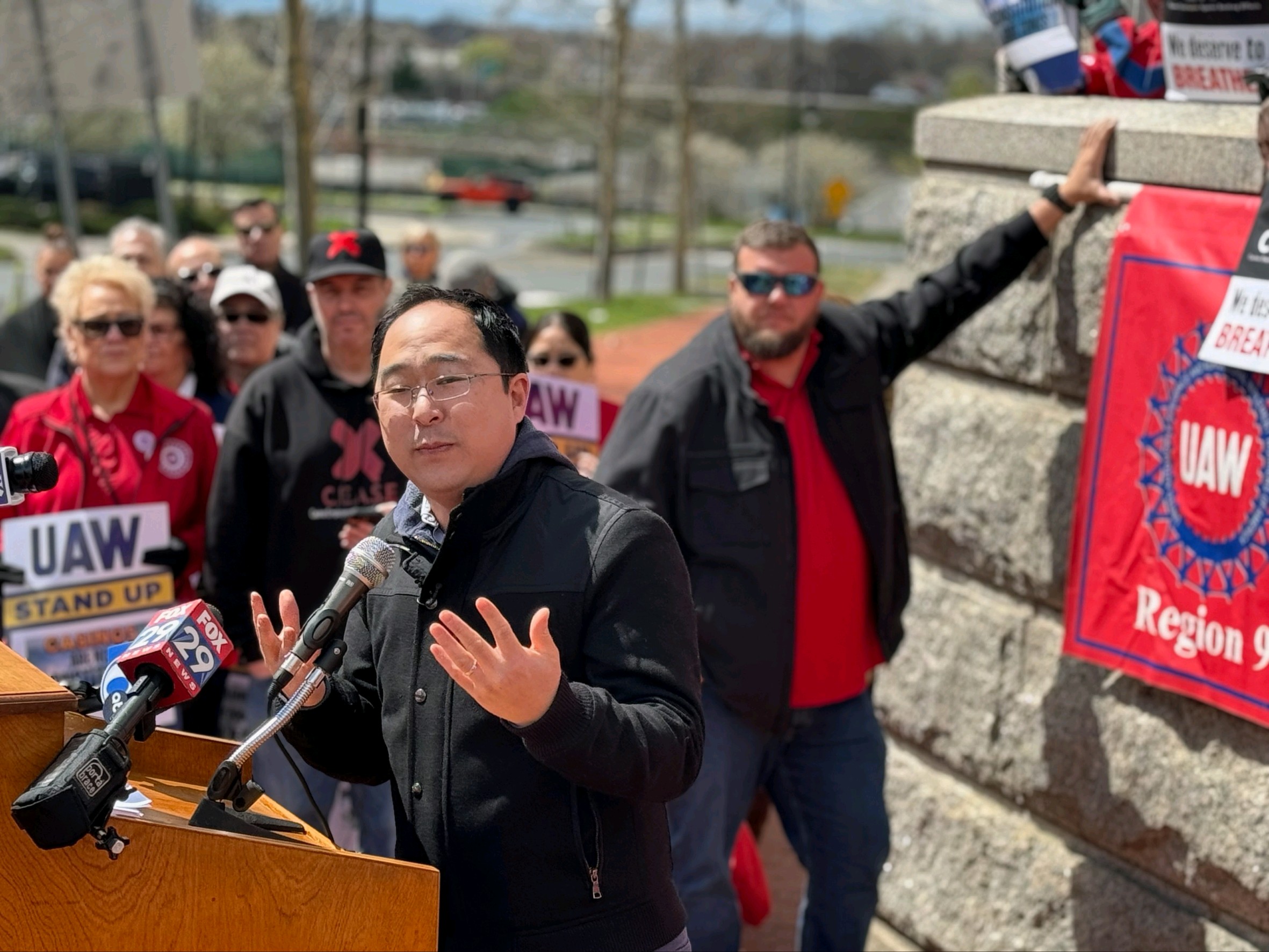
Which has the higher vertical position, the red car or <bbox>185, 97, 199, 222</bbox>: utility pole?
<bbox>185, 97, 199, 222</bbox>: utility pole

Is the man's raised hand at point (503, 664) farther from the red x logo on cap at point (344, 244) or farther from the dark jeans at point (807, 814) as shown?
the red x logo on cap at point (344, 244)

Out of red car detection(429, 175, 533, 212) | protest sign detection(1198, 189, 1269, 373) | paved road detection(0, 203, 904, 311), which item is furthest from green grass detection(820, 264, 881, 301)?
protest sign detection(1198, 189, 1269, 373)

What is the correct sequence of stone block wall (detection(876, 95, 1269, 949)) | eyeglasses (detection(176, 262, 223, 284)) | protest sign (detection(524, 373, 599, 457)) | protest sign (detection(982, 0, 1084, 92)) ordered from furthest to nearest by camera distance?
eyeglasses (detection(176, 262, 223, 284))
protest sign (detection(524, 373, 599, 457))
protest sign (detection(982, 0, 1084, 92))
stone block wall (detection(876, 95, 1269, 949))

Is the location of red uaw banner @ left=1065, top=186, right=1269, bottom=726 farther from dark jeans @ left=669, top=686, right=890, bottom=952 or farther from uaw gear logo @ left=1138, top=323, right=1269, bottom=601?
dark jeans @ left=669, top=686, right=890, bottom=952

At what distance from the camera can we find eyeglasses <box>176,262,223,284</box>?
24.4 feet

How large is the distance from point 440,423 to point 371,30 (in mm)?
19234

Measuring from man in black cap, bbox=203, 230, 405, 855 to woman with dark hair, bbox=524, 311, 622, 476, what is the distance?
1.04 m

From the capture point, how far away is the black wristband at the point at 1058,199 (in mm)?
4477

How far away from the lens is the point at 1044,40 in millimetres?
4867

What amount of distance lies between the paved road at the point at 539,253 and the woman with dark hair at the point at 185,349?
2039 cm

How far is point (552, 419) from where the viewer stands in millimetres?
5793

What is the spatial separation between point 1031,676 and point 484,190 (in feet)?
164

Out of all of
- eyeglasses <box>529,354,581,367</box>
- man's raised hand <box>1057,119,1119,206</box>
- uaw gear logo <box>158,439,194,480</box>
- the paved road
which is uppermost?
man's raised hand <box>1057,119,1119,206</box>

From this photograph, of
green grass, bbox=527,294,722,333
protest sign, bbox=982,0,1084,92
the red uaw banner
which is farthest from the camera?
green grass, bbox=527,294,722,333
